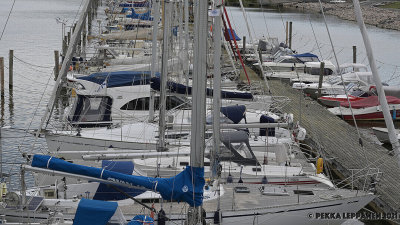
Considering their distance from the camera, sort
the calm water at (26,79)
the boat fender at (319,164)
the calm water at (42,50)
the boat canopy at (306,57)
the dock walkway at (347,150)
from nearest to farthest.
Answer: the boat fender at (319,164) → the dock walkway at (347,150) → the calm water at (26,79) → the calm water at (42,50) → the boat canopy at (306,57)

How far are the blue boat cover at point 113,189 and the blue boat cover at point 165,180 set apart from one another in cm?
346

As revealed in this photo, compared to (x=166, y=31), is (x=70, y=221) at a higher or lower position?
lower

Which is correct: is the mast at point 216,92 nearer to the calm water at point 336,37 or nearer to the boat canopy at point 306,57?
the boat canopy at point 306,57

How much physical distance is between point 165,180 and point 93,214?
1.87m

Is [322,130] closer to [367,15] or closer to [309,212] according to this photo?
[309,212]

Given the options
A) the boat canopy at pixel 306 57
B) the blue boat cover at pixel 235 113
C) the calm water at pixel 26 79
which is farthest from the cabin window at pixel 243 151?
the boat canopy at pixel 306 57

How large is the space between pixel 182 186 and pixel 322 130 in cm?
1974

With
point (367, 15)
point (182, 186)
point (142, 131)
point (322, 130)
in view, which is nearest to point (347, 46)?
point (367, 15)

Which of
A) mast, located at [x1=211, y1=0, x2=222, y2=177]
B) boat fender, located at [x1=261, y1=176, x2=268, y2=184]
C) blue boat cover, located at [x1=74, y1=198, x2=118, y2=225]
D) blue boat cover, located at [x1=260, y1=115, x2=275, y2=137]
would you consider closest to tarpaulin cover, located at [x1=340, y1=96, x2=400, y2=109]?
blue boat cover, located at [x1=260, y1=115, x2=275, y2=137]

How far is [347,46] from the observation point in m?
82.4

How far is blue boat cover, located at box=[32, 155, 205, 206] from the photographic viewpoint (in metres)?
14.9

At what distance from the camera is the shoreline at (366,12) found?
367 ft

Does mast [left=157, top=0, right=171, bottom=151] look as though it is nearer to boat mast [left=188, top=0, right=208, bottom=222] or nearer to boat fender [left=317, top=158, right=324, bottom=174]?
boat fender [left=317, top=158, right=324, bottom=174]

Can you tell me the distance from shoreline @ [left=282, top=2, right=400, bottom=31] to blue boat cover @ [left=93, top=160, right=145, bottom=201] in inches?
3675
